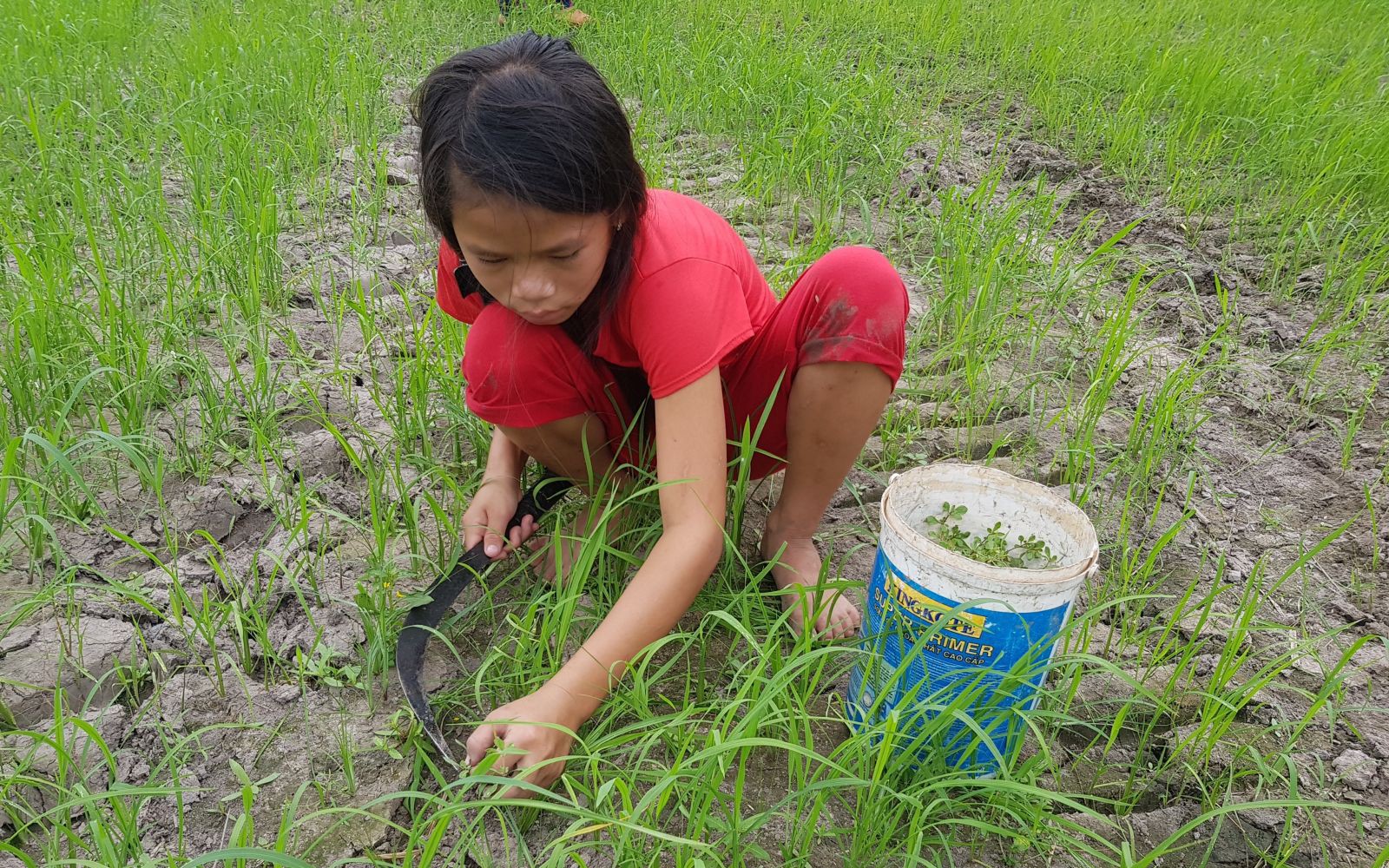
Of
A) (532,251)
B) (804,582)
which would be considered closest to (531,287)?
(532,251)

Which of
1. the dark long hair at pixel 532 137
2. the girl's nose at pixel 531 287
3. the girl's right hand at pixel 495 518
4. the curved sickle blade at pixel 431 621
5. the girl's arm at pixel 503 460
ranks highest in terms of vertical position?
the dark long hair at pixel 532 137

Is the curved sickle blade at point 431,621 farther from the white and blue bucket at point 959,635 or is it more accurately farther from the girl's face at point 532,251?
the white and blue bucket at point 959,635

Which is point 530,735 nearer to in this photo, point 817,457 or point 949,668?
point 949,668

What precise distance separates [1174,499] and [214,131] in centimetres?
275

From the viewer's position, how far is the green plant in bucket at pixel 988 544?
4.17 ft

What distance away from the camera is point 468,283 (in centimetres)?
159

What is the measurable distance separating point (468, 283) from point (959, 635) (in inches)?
39.0

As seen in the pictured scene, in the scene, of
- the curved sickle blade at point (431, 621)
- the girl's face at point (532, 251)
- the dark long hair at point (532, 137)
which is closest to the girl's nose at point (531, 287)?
the girl's face at point (532, 251)

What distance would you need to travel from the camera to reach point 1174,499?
1910mm

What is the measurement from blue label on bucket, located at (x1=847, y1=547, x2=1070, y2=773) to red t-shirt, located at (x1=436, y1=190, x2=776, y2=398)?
0.38m

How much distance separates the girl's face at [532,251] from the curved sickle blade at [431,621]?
418 millimetres

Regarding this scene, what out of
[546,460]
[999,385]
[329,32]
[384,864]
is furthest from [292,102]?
[384,864]

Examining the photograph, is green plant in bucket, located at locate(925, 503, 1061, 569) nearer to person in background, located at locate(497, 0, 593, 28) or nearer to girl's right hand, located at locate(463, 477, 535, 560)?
girl's right hand, located at locate(463, 477, 535, 560)

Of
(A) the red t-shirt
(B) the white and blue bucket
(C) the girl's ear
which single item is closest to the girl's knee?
(A) the red t-shirt
